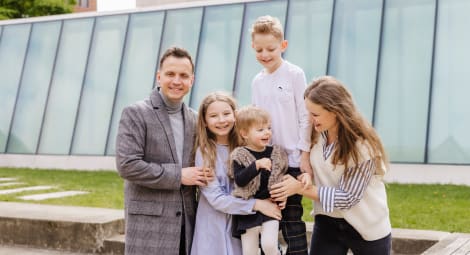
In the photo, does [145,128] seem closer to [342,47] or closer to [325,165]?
[325,165]

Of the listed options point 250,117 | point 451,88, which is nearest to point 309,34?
point 451,88

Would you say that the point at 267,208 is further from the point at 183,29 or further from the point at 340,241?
the point at 183,29

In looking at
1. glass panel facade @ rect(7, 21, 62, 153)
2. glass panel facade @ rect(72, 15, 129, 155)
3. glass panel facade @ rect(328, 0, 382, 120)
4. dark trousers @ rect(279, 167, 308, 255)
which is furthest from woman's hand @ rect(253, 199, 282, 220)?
glass panel facade @ rect(7, 21, 62, 153)

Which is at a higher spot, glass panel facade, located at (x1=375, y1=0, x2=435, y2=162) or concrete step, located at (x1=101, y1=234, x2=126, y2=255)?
glass panel facade, located at (x1=375, y1=0, x2=435, y2=162)

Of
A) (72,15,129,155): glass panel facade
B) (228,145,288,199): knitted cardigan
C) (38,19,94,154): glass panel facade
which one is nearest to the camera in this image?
(228,145,288,199): knitted cardigan

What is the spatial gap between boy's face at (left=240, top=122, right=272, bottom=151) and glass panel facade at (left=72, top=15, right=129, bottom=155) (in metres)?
12.5

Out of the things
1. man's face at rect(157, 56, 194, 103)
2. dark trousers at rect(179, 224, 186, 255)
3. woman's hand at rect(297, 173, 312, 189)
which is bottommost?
dark trousers at rect(179, 224, 186, 255)

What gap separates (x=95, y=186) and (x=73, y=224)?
4671 millimetres

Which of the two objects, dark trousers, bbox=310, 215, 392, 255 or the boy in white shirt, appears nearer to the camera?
dark trousers, bbox=310, 215, 392, 255

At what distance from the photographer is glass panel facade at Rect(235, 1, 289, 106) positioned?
46.5 ft

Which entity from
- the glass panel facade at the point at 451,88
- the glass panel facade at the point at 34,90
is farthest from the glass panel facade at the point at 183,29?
the glass panel facade at the point at 451,88

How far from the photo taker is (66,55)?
55.2ft

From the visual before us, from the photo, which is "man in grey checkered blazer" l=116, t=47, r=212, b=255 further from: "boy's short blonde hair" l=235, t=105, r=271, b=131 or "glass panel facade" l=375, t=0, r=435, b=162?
"glass panel facade" l=375, t=0, r=435, b=162

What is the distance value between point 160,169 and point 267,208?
0.67 metres
